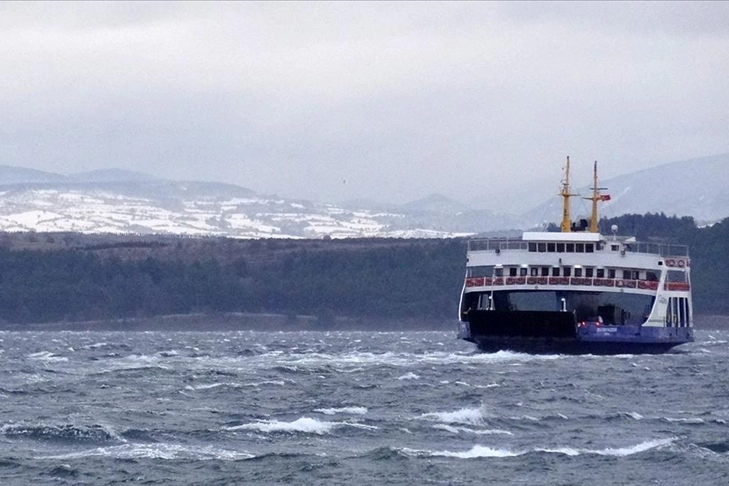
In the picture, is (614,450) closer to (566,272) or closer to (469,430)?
(469,430)

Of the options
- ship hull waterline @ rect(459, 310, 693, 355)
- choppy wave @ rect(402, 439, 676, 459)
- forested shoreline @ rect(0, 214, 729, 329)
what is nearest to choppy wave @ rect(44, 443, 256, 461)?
choppy wave @ rect(402, 439, 676, 459)

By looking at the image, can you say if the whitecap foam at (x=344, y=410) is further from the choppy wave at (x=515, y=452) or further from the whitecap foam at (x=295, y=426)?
the choppy wave at (x=515, y=452)

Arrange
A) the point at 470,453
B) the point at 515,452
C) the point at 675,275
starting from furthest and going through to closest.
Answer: the point at 675,275, the point at 515,452, the point at 470,453

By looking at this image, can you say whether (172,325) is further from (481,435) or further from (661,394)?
(481,435)

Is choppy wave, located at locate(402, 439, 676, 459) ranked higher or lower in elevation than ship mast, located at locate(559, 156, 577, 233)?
lower

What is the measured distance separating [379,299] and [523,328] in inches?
3997

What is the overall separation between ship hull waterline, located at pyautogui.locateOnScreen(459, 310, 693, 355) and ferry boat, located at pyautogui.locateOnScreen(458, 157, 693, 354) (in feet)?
0.14

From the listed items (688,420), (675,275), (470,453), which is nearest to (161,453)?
(470,453)

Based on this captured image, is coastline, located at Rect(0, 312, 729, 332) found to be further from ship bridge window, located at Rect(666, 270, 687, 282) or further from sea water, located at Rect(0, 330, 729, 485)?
sea water, located at Rect(0, 330, 729, 485)

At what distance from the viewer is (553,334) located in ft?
260

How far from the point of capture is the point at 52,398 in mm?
49969

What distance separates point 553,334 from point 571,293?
6.06 metres

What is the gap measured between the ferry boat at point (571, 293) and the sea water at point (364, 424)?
10.1 meters

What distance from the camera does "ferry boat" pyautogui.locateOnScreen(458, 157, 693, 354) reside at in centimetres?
7969
